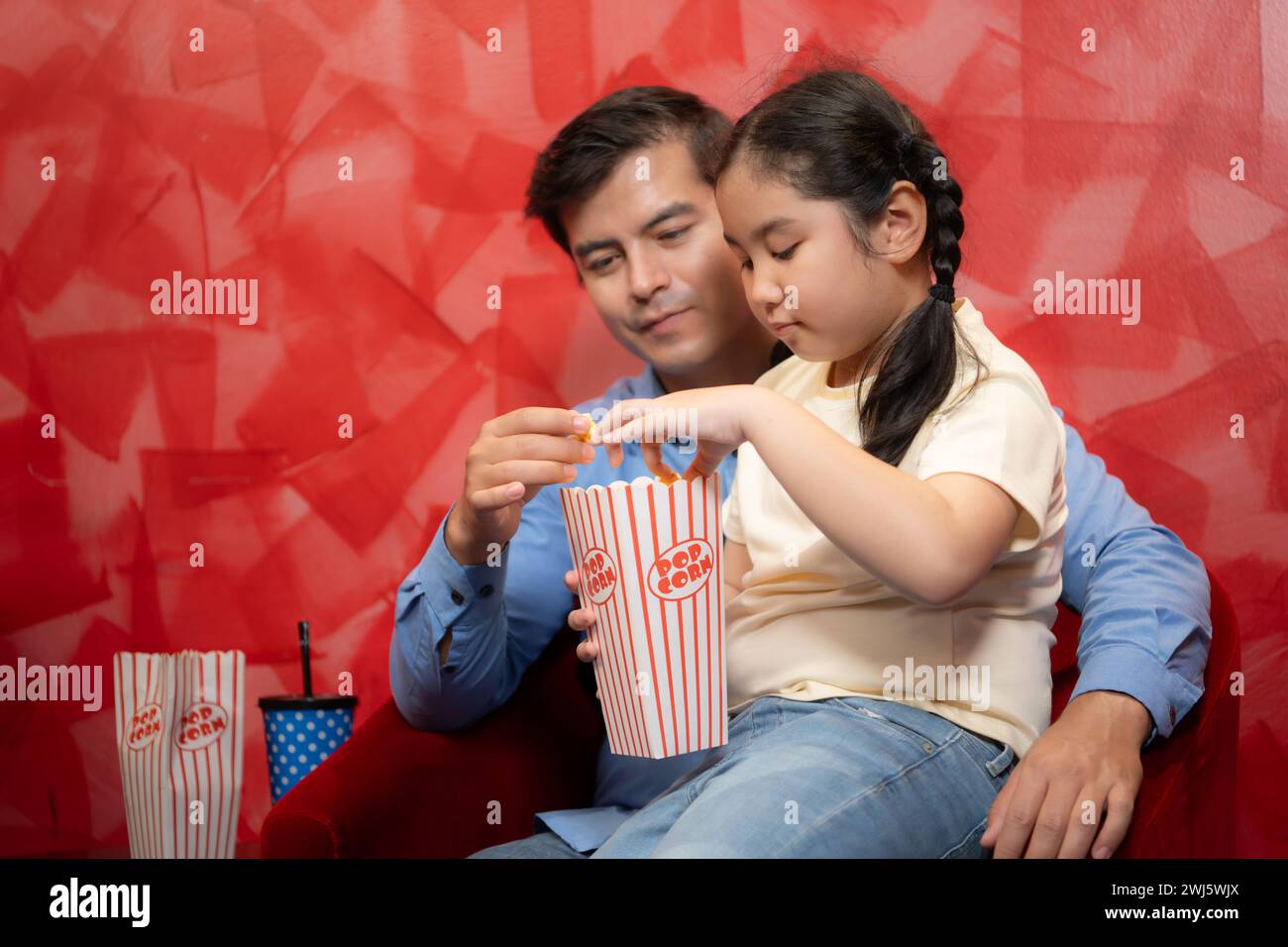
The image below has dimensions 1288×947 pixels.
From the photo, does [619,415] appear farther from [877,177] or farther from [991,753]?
[991,753]

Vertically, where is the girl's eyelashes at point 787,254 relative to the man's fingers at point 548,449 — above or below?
above

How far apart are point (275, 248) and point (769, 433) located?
1.53 metres

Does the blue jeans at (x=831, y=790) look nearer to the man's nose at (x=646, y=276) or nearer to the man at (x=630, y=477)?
the man at (x=630, y=477)

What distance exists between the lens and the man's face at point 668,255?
186cm

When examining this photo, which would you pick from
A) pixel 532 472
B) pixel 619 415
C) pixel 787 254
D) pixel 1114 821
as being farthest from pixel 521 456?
pixel 1114 821

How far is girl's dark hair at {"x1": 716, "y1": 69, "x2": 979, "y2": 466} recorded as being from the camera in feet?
4.63

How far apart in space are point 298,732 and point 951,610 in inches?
44.4

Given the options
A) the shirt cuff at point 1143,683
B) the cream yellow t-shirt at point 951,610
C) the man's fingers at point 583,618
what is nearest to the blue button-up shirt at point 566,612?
the shirt cuff at point 1143,683

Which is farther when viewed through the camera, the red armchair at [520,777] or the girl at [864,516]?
the red armchair at [520,777]

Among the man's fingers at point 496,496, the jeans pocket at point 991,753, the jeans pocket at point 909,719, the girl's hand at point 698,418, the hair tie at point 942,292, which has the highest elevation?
the hair tie at point 942,292

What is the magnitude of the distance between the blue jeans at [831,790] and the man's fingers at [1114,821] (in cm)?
12

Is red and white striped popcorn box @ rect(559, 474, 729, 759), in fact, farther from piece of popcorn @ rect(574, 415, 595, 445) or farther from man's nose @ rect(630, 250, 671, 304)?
man's nose @ rect(630, 250, 671, 304)

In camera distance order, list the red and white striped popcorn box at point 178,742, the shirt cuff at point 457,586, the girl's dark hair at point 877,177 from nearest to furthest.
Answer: the girl's dark hair at point 877,177, the shirt cuff at point 457,586, the red and white striped popcorn box at point 178,742
